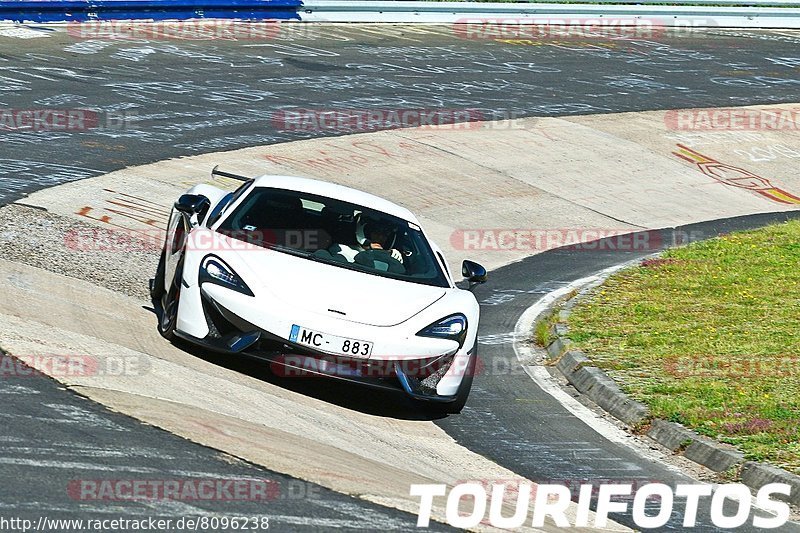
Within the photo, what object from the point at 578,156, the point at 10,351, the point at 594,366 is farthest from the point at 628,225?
the point at 10,351

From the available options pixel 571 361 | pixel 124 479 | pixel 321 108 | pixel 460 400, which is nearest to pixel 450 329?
pixel 460 400

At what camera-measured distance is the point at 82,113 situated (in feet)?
57.9

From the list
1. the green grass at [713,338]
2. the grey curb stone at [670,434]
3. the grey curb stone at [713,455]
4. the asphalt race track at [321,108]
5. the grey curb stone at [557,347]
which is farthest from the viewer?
the grey curb stone at [557,347]

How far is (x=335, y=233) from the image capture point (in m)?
9.24

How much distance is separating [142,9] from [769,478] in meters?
19.7

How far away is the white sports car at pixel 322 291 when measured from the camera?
7.89 meters

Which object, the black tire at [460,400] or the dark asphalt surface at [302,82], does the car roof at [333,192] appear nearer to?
the black tire at [460,400]

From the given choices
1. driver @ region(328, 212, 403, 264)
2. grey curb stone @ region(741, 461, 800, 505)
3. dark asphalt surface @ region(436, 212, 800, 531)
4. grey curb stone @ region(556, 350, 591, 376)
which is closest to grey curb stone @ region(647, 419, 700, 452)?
dark asphalt surface @ region(436, 212, 800, 531)

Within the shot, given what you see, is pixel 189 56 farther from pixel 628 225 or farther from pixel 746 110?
pixel 746 110

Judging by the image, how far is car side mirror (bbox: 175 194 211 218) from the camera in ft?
30.2

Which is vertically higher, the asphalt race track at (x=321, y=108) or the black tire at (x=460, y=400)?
the asphalt race track at (x=321, y=108)

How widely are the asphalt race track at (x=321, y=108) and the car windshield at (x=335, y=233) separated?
97 centimetres

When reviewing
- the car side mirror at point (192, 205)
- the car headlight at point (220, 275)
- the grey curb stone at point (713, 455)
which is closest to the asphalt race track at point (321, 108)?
the grey curb stone at point (713, 455)

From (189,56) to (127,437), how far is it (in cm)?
1699
